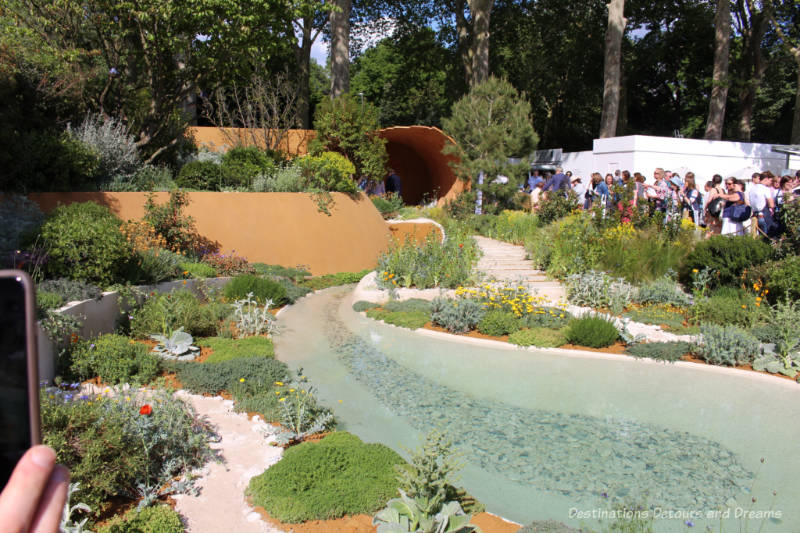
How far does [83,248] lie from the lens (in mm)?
6727

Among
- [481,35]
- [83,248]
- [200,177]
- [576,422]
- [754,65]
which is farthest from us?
[754,65]

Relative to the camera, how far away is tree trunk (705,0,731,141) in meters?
18.6

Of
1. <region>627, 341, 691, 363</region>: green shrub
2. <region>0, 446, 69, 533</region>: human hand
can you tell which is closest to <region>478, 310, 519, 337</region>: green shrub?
<region>627, 341, 691, 363</region>: green shrub

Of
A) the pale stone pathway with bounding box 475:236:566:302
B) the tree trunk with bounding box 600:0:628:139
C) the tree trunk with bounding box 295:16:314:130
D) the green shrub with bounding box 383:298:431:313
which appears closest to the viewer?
the green shrub with bounding box 383:298:431:313

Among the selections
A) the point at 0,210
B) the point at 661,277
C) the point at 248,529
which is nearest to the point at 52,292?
the point at 0,210

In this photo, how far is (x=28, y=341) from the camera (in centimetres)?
73

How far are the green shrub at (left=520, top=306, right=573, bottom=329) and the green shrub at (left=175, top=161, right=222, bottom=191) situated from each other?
7089 mm

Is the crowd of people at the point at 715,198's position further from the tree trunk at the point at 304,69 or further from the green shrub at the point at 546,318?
the tree trunk at the point at 304,69

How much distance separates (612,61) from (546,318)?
13.8 meters

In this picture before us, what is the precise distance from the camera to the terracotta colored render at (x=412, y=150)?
17062 millimetres

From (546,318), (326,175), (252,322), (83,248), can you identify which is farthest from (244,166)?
(546,318)

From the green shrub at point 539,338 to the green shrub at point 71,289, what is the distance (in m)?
5.30

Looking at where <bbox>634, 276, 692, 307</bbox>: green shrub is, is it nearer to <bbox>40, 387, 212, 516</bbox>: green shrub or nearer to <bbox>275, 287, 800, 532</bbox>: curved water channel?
<bbox>275, 287, 800, 532</bbox>: curved water channel

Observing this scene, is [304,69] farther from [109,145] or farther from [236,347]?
[236,347]
